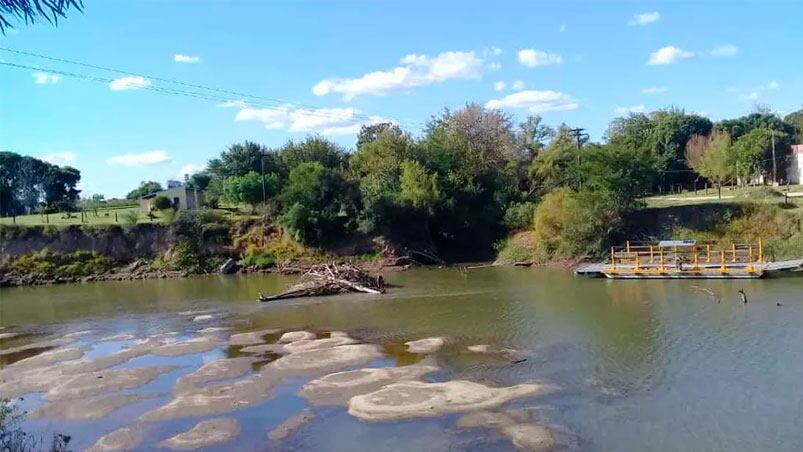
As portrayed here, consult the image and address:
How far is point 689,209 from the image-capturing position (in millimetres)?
51469

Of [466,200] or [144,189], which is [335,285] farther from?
[144,189]

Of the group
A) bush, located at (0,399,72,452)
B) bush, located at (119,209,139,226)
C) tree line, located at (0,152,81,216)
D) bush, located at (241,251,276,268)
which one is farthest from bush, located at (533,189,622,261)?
tree line, located at (0,152,81,216)

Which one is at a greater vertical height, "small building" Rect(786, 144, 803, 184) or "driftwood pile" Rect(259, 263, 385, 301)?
"small building" Rect(786, 144, 803, 184)

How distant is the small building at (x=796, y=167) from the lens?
81.3m

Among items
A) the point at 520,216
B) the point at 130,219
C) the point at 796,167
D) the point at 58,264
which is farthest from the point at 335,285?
the point at 796,167

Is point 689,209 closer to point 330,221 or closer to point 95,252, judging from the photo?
point 330,221

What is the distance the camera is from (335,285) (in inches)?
1628

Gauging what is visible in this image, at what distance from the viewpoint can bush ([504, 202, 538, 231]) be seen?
190ft

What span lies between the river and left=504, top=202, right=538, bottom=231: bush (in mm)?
12471

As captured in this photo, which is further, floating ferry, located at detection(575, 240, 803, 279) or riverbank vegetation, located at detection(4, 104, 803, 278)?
riverbank vegetation, located at detection(4, 104, 803, 278)

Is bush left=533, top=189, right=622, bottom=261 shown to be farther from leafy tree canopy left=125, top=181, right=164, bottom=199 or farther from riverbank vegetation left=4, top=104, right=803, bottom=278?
leafy tree canopy left=125, top=181, right=164, bottom=199

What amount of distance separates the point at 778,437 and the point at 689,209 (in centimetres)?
3920

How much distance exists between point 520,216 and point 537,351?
35390 mm

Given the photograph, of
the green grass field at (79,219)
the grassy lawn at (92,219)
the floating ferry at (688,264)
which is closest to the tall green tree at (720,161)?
→ the floating ferry at (688,264)
